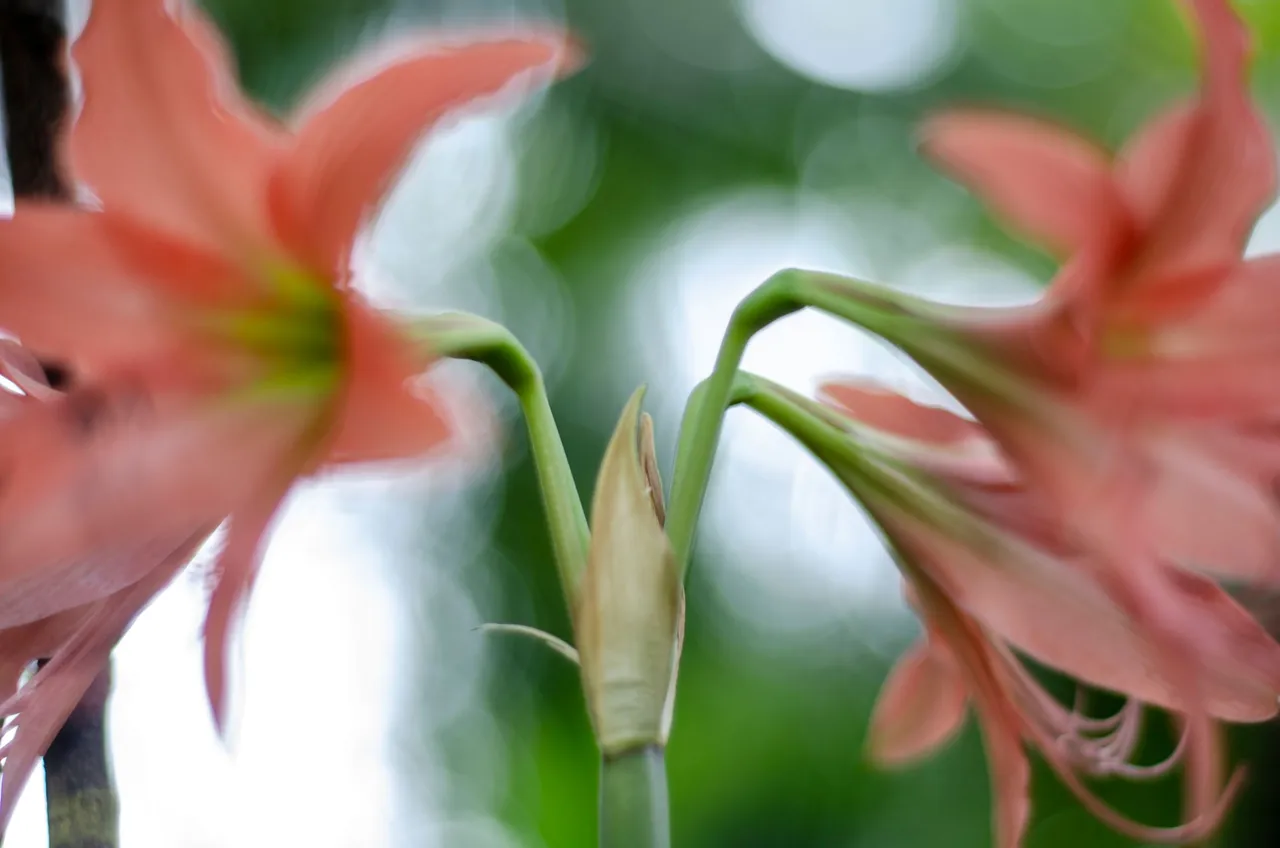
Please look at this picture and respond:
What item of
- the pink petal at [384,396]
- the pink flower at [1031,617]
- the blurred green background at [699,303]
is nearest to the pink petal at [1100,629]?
the pink flower at [1031,617]

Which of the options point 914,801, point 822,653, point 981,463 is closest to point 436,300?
point 822,653

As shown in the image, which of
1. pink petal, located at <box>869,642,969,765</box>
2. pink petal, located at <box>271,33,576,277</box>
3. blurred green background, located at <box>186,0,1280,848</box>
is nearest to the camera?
pink petal, located at <box>271,33,576,277</box>

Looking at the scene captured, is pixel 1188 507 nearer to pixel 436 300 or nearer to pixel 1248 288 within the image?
pixel 1248 288

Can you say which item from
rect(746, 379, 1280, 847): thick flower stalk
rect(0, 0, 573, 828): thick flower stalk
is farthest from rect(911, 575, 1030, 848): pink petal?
rect(0, 0, 573, 828): thick flower stalk

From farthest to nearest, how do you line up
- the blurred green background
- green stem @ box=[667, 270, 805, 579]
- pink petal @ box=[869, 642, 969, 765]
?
the blurred green background, pink petal @ box=[869, 642, 969, 765], green stem @ box=[667, 270, 805, 579]

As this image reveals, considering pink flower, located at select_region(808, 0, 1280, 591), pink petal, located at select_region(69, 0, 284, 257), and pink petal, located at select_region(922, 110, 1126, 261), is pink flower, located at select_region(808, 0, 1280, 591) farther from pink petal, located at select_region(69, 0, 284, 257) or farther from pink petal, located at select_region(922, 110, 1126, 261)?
pink petal, located at select_region(69, 0, 284, 257)

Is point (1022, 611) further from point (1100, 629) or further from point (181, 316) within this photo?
point (181, 316)

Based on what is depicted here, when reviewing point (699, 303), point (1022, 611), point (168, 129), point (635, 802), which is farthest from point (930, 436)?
point (699, 303)

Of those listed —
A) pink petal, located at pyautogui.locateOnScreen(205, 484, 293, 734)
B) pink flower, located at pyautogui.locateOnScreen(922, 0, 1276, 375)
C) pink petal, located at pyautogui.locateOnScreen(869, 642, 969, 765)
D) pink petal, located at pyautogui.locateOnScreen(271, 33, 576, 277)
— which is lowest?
pink petal, located at pyautogui.locateOnScreen(869, 642, 969, 765)
